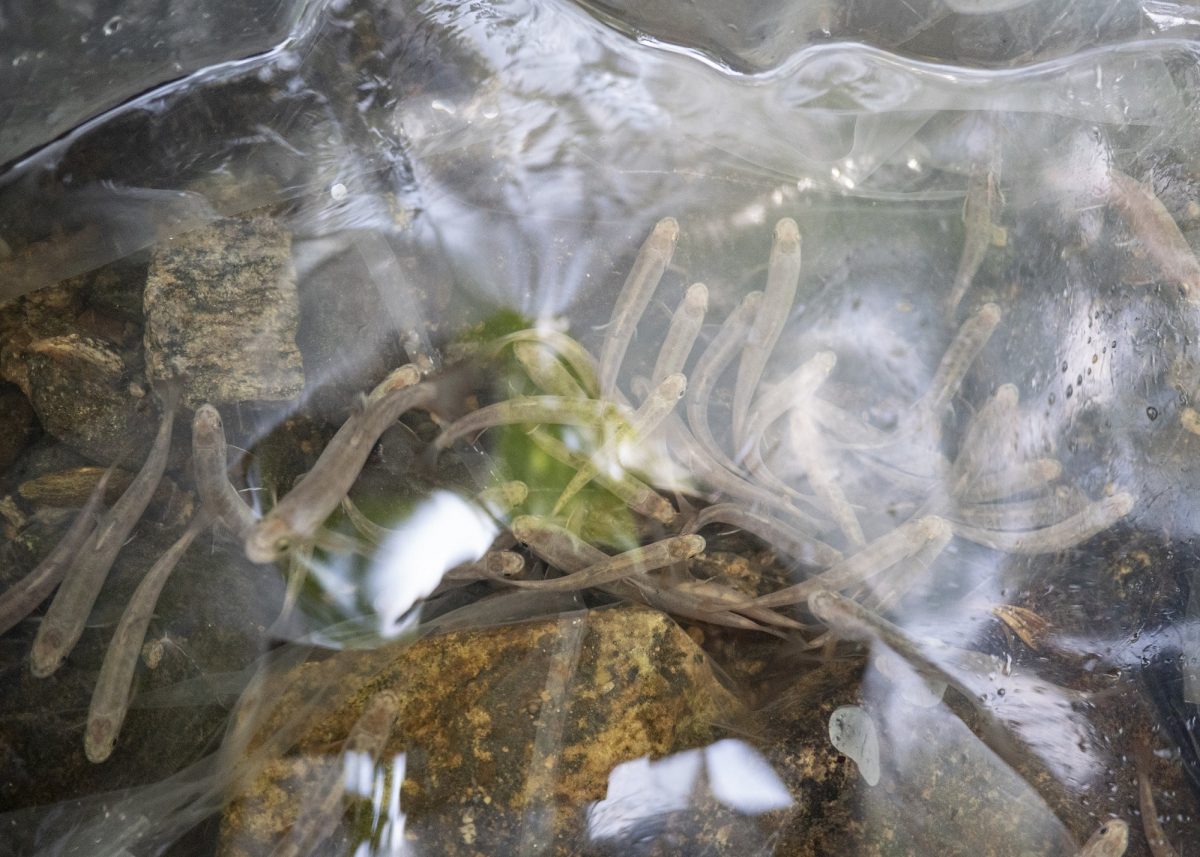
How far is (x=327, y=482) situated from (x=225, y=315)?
77 centimetres

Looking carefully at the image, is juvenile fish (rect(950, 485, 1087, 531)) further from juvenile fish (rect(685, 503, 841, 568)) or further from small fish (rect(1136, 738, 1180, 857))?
small fish (rect(1136, 738, 1180, 857))

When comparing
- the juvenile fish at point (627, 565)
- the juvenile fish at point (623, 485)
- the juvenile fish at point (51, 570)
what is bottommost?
the juvenile fish at point (627, 565)

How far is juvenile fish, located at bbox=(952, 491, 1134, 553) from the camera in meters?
2.50

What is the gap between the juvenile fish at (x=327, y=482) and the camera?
2.27m

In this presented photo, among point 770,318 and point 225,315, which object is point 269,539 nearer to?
point 225,315

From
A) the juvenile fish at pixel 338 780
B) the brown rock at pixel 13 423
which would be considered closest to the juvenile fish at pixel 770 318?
the juvenile fish at pixel 338 780

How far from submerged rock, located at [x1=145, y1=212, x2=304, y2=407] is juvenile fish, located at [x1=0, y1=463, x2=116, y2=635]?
488mm

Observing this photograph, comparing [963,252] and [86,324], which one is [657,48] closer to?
[963,252]

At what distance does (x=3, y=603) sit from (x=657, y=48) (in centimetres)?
314

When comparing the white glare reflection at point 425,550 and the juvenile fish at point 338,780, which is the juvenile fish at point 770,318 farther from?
the juvenile fish at point 338,780

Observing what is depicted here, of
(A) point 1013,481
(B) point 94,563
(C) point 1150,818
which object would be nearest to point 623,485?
(A) point 1013,481

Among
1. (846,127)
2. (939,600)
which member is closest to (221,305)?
(846,127)

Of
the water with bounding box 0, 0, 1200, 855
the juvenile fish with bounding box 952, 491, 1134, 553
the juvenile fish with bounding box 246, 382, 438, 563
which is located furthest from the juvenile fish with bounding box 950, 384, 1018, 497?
the juvenile fish with bounding box 246, 382, 438, 563

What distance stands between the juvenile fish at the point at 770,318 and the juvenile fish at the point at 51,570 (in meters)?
2.31
